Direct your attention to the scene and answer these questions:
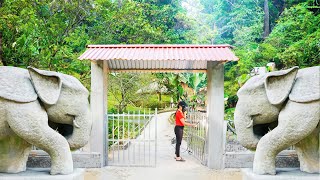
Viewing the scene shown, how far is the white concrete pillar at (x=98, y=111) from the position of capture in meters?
7.89

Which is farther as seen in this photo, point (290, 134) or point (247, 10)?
point (247, 10)

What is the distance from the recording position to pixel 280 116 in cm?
400

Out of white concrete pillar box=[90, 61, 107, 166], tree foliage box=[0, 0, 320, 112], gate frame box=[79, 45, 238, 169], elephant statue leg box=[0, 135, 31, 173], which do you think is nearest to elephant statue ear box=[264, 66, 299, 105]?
elephant statue leg box=[0, 135, 31, 173]

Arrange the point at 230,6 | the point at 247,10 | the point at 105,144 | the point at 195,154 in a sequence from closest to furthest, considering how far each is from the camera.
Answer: the point at 105,144 < the point at 195,154 < the point at 247,10 < the point at 230,6

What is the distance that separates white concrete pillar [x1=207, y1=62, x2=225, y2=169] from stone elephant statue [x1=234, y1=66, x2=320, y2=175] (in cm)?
338

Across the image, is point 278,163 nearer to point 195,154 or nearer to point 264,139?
point 264,139

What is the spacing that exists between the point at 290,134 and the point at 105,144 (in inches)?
198

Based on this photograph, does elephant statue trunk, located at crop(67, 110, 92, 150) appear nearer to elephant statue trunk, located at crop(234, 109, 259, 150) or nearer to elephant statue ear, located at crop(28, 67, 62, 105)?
elephant statue ear, located at crop(28, 67, 62, 105)

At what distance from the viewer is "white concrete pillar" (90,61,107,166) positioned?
7891 millimetres

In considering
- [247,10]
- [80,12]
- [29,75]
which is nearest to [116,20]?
[80,12]

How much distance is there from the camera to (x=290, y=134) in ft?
12.8

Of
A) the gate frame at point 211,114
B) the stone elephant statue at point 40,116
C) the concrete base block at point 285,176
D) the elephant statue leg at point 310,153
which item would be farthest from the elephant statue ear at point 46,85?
the gate frame at point 211,114

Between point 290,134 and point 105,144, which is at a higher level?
point 290,134

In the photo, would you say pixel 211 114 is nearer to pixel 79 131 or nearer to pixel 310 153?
pixel 310 153
